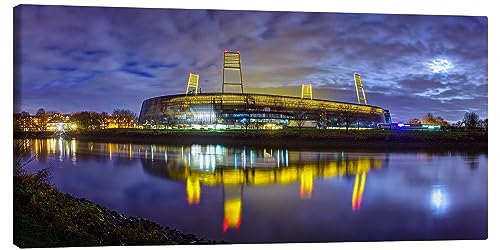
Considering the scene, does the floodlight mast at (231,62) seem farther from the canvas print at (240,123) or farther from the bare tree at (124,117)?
the bare tree at (124,117)

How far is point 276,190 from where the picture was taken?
9.93 m

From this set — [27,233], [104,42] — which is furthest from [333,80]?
[27,233]

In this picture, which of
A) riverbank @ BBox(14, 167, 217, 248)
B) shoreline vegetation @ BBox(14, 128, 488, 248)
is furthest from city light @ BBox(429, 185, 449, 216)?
riverbank @ BBox(14, 167, 217, 248)

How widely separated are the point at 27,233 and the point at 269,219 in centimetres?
413

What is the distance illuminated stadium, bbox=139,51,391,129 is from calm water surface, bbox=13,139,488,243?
66 cm

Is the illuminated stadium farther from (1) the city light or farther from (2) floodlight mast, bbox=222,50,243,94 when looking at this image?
(1) the city light

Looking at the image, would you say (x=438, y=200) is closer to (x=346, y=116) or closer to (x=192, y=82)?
(x=346, y=116)

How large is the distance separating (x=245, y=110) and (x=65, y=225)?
4493mm

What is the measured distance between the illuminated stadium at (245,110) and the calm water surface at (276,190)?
2.15ft

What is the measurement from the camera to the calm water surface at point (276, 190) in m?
9.03

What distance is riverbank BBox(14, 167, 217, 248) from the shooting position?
781 centimetres

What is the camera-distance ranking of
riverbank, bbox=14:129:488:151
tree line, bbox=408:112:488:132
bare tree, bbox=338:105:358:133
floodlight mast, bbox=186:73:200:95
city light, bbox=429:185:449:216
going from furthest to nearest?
1. bare tree, bbox=338:105:358:133
2. riverbank, bbox=14:129:488:151
3. tree line, bbox=408:112:488:132
4. floodlight mast, bbox=186:73:200:95
5. city light, bbox=429:185:449:216

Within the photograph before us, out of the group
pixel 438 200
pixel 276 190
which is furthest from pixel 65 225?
pixel 438 200
